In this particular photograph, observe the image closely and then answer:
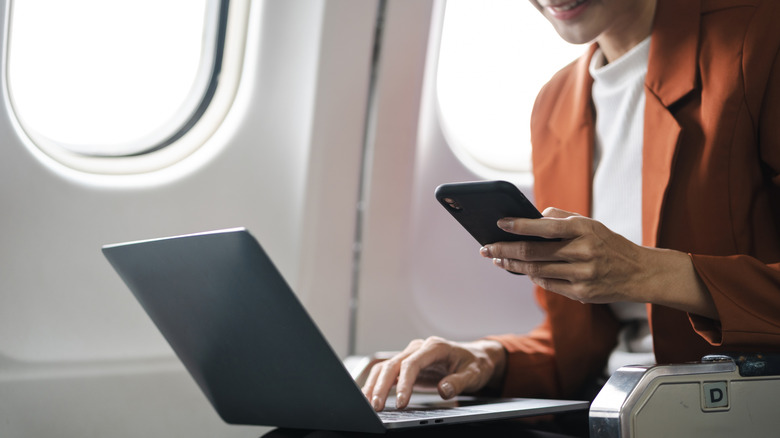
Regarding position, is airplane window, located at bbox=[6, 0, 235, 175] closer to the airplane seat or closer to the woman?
the woman

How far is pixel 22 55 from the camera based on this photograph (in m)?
1.62

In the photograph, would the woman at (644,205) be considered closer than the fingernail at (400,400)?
Yes

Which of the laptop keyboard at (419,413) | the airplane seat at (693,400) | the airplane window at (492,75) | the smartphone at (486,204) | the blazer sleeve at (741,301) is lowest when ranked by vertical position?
the laptop keyboard at (419,413)

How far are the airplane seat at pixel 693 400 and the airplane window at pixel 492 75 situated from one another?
129 cm

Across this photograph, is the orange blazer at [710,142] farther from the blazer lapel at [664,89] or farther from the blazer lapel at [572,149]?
the blazer lapel at [572,149]

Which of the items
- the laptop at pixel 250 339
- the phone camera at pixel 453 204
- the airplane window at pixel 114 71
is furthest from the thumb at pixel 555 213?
the airplane window at pixel 114 71

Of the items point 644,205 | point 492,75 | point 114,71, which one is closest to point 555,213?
point 644,205

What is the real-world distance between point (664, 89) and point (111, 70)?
1281 millimetres

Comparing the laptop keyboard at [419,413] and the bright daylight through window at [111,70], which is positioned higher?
the bright daylight through window at [111,70]

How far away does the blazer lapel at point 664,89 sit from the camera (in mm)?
1182

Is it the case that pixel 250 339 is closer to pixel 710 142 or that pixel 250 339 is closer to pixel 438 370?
pixel 438 370

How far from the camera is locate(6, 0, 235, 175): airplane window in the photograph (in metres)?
1.65

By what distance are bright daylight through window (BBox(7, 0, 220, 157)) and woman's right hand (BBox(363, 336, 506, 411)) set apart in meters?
0.92

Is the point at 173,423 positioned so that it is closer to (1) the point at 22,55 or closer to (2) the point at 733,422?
(1) the point at 22,55
